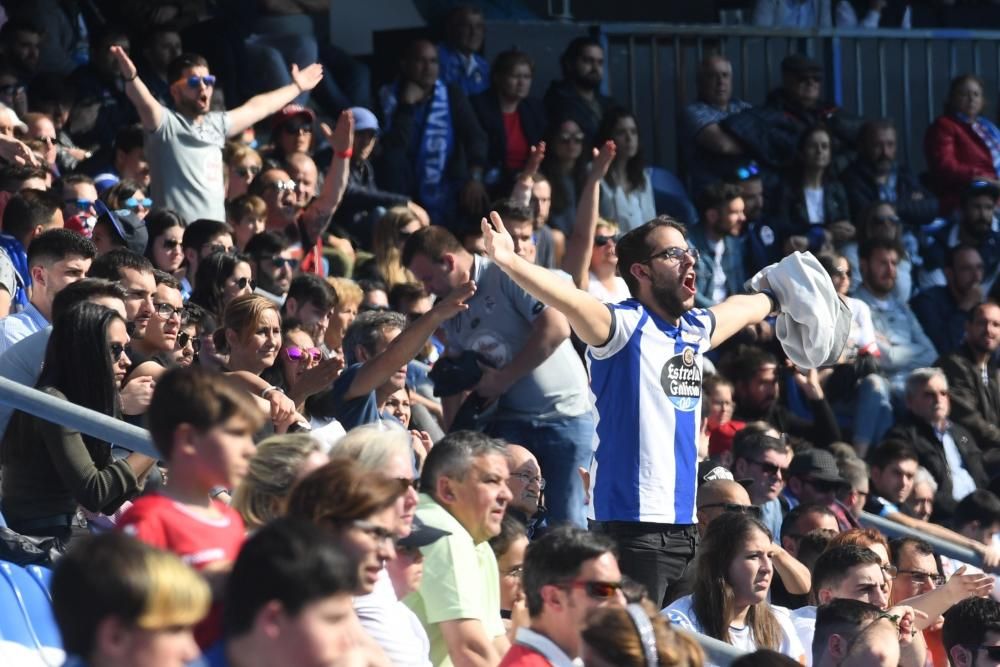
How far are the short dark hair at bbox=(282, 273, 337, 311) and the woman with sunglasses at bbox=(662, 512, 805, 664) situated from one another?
2288 millimetres

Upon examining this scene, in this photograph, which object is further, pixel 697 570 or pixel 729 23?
pixel 729 23

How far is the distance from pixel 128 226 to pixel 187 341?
164cm

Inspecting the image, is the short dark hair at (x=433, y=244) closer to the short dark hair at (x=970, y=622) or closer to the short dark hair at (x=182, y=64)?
the short dark hair at (x=182, y=64)

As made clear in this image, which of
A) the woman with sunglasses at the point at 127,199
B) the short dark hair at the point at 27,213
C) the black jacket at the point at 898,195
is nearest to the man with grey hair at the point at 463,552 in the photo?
the short dark hair at the point at 27,213

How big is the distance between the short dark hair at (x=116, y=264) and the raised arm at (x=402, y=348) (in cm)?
91

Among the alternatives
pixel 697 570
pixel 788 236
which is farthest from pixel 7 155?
pixel 788 236

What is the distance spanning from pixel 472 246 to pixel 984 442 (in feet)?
11.2

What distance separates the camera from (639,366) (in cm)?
686

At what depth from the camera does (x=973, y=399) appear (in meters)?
11.5

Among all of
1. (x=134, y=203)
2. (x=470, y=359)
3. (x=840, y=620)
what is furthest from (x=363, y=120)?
(x=840, y=620)

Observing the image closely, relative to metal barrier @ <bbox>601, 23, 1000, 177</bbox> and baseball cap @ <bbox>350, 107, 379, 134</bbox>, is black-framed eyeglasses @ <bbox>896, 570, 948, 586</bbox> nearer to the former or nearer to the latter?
baseball cap @ <bbox>350, 107, 379, 134</bbox>

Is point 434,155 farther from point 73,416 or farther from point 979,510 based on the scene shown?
point 73,416

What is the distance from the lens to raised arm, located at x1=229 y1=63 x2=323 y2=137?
10086mm

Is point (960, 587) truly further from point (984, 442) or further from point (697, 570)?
point (984, 442)
